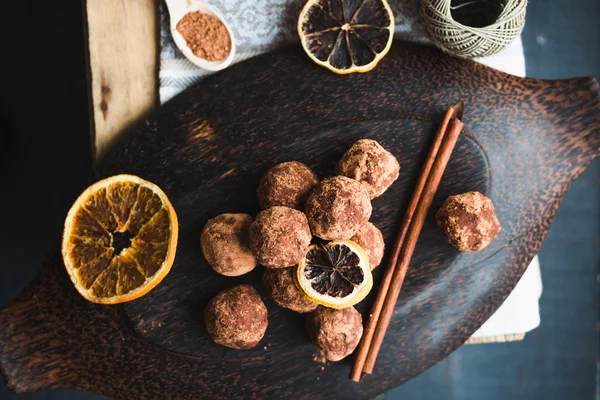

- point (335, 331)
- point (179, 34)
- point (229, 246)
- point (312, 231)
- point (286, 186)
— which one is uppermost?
point (179, 34)

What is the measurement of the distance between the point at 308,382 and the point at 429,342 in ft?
2.02

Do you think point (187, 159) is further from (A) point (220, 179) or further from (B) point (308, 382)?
(B) point (308, 382)

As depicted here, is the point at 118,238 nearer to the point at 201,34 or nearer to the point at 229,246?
the point at 229,246

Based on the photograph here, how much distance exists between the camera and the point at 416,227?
2.42 meters

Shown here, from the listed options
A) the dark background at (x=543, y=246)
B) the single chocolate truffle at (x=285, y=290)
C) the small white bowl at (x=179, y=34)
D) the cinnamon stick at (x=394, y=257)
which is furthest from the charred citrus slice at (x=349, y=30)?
the dark background at (x=543, y=246)

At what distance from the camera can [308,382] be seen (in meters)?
2.48

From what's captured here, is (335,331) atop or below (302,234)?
below

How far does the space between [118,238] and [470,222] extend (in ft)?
5.08

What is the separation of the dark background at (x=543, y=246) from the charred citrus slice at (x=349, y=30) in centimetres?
154

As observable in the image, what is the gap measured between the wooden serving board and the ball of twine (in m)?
0.20

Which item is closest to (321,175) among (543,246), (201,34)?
(201,34)

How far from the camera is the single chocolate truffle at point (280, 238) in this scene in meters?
1.97

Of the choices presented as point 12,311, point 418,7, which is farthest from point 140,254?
point 418,7

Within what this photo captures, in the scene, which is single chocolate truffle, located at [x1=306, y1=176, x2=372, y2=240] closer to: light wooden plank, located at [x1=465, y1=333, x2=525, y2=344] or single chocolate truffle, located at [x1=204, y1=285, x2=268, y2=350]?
single chocolate truffle, located at [x1=204, y1=285, x2=268, y2=350]
